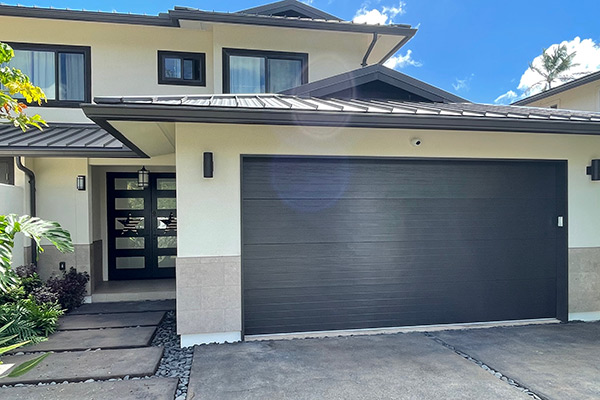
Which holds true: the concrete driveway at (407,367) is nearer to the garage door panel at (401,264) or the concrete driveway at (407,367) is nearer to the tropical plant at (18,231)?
the garage door panel at (401,264)

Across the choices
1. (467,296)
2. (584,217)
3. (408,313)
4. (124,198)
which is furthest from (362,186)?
(124,198)

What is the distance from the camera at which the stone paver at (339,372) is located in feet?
12.5

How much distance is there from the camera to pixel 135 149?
659 centimetres

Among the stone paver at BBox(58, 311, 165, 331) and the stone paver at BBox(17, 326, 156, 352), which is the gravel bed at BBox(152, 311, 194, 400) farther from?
the stone paver at BBox(58, 311, 165, 331)

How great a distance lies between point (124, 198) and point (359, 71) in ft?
20.8

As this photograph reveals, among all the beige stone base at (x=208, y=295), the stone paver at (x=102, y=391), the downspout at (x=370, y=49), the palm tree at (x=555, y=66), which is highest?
the palm tree at (x=555, y=66)

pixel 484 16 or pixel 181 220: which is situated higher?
pixel 484 16

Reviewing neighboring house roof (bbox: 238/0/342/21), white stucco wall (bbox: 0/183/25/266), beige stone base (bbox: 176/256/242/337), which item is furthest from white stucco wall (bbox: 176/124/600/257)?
neighboring house roof (bbox: 238/0/342/21)

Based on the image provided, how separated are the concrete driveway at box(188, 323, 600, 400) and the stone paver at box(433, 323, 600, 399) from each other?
0.01 meters

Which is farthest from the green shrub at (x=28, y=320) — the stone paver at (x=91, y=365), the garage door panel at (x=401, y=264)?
the garage door panel at (x=401, y=264)

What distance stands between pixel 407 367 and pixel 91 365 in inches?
150

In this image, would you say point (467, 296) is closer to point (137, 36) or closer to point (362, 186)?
point (362, 186)

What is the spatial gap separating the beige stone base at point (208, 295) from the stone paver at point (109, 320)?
128 cm

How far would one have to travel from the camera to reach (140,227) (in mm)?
9141
